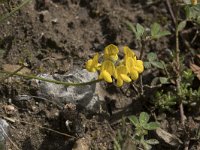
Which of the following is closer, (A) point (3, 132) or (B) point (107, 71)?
(B) point (107, 71)

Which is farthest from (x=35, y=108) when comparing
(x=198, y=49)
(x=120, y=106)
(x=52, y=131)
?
(x=198, y=49)

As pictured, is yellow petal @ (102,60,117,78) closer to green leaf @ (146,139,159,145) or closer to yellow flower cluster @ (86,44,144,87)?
yellow flower cluster @ (86,44,144,87)

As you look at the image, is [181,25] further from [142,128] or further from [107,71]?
[107,71]

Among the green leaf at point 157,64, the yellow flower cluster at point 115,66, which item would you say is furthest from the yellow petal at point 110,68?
the green leaf at point 157,64

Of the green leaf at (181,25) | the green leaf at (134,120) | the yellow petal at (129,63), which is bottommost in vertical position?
the green leaf at (134,120)

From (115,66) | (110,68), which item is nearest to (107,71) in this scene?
(110,68)

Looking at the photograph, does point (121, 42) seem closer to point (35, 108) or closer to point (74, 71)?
point (74, 71)

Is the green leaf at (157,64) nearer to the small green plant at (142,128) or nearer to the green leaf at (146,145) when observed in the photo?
the small green plant at (142,128)

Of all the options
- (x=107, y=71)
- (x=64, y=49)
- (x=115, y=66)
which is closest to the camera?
(x=107, y=71)
